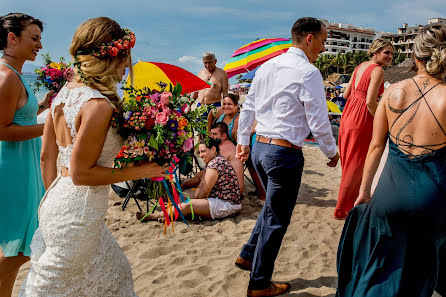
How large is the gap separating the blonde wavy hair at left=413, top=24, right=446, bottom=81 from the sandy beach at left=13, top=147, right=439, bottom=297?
208 centimetres

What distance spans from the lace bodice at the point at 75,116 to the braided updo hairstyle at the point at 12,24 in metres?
1.10

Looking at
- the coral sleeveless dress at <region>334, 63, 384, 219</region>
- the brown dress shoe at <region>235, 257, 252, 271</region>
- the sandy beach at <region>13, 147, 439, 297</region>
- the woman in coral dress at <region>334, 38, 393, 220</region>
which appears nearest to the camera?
the sandy beach at <region>13, 147, 439, 297</region>

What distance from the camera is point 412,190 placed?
1981 mm

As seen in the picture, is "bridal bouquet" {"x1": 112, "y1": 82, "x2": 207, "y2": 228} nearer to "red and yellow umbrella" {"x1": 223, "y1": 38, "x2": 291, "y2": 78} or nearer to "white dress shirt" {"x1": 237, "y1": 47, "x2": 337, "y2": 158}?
"white dress shirt" {"x1": 237, "y1": 47, "x2": 337, "y2": 158}

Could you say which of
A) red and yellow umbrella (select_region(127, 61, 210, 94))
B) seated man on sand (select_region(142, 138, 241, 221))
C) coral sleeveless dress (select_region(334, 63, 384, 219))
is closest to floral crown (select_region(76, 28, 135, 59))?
seated man on sand (select_region(142, 138, 241, 221))

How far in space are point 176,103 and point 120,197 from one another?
4.02m

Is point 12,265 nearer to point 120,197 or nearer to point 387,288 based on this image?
point 387,288

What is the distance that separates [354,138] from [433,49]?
2.47 meters

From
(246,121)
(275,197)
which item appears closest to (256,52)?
(246,121)

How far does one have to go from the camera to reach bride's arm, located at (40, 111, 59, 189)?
5.91 ft

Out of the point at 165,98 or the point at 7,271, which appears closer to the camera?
the point at 165,98

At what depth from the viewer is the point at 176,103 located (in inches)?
75.0

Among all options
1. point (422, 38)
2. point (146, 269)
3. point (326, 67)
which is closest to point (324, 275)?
point (146, 269)

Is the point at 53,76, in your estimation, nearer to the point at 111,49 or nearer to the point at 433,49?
the point at 111,49
